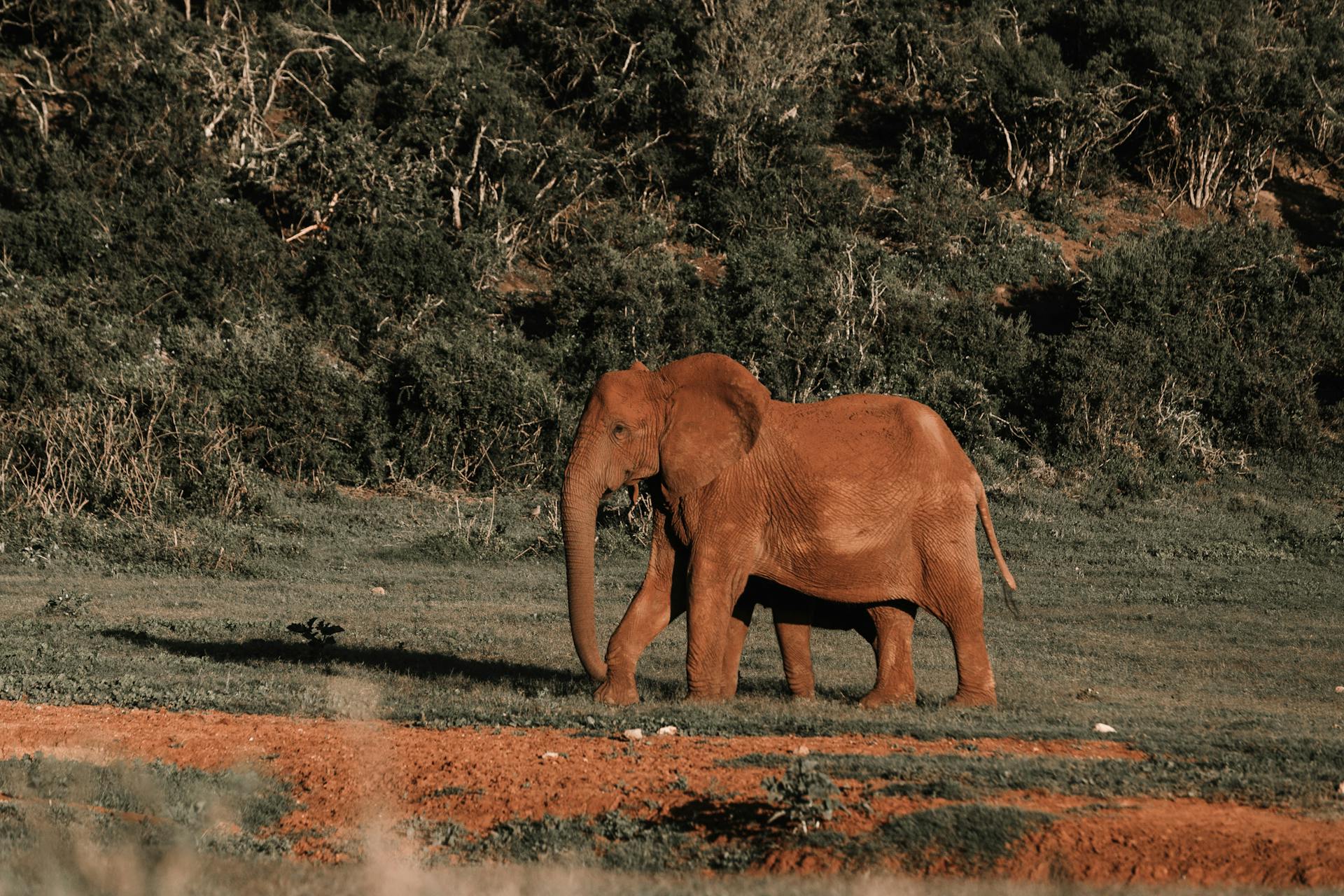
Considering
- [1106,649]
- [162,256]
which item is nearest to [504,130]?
[162,256]

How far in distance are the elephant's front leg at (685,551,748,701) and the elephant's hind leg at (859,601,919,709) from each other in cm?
115

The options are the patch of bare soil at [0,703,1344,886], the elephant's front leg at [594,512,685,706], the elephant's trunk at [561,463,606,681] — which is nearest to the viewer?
the patch of bare soil at [0,703,1344,886]

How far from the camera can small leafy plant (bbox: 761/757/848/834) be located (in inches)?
275

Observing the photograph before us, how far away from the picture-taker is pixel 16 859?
633 centimetres

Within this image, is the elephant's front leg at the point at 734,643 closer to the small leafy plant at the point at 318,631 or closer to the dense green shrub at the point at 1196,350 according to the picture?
the small leafy plant at the point at 318,631

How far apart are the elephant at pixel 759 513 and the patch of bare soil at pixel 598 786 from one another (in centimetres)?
158

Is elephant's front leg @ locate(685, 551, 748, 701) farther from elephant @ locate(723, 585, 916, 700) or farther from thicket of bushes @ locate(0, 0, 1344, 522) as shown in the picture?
thicket of bushes @ locate(0, 0, 1344, 522)

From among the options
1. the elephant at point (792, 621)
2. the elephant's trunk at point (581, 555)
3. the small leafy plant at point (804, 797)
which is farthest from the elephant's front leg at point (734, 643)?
the small leafy plant at point (804, 797)

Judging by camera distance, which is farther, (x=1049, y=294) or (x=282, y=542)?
(x=1049, y=294)

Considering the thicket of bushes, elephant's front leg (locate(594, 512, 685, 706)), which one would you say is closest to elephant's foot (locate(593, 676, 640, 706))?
elephant's front leg (locate(594, 512, 685, 706))

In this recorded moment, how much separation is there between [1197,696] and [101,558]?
45.2 feet

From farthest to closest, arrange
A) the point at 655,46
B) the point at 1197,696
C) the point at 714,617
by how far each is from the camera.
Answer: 1. the point at 655,46
2. the point at 1197,696
3. the point at 714,617

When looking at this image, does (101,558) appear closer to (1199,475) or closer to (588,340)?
(588,340)

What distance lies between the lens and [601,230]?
35656mm
